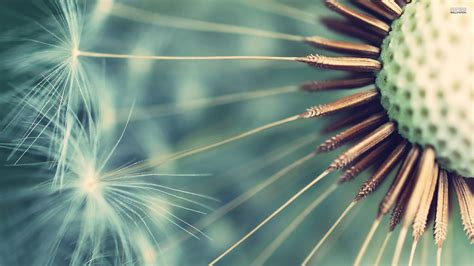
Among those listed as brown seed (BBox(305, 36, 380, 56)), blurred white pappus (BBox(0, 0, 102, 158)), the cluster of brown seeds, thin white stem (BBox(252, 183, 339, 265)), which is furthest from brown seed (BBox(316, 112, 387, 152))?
blurred white pappus (BBox(0, 0, 102, 158))

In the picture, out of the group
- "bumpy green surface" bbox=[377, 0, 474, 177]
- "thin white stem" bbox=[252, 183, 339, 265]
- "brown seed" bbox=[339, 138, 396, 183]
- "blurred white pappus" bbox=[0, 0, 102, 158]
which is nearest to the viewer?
"bumpy green surface" bbox=[377, 0, 474, 177]

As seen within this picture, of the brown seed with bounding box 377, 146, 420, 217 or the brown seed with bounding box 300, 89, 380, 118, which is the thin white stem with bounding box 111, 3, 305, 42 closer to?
the brown seed with bounding box 300, 89, 380, 118

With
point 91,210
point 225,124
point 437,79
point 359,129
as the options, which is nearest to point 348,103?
point 359,129

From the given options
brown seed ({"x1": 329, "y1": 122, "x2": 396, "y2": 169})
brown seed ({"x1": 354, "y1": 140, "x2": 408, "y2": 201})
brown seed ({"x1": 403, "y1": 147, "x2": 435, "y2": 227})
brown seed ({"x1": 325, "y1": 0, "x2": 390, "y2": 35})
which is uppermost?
brown seed ({"x1": 325, "y1": 0, "x2": 390, "y2": 35})

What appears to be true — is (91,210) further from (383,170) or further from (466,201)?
(466,201)

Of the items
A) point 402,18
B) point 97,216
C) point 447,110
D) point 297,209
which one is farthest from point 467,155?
point 97,216

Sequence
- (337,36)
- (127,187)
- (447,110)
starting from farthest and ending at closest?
(337,36)
(127,187)
(447,110)

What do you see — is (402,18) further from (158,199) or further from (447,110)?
(158,199)
